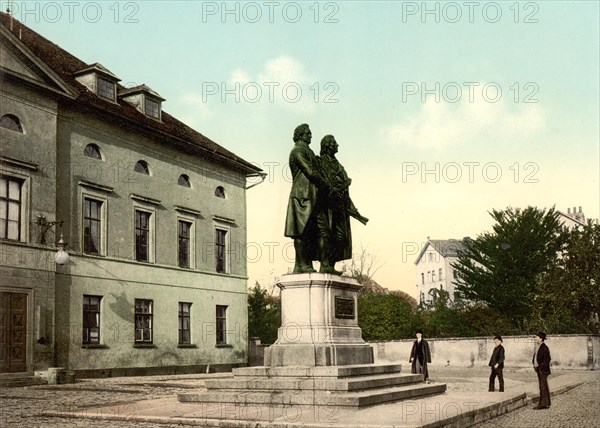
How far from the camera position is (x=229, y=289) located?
1240 inches

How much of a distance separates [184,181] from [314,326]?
1759cm

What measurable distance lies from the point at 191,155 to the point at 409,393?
62.0 ft

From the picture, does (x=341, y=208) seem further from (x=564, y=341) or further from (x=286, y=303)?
(x=564, y=341)

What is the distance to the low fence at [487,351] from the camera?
2964 centimetres

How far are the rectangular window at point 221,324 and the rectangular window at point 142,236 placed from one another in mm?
5218

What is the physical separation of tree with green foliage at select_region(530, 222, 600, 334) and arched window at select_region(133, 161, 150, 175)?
19.8m

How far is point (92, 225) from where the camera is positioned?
2444 cm

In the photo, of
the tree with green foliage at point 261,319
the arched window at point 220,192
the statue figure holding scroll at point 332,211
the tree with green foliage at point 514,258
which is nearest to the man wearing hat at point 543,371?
the statue figure holding scroll at point 332,211

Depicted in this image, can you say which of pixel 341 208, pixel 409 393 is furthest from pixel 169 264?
pixel 409 393

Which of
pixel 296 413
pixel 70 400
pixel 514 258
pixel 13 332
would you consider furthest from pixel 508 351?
pixel 296 413

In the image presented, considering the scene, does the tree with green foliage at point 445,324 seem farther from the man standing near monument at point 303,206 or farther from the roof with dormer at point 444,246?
the roof with dormer at point 444,246

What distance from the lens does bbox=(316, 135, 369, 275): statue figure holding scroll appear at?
1372 cm

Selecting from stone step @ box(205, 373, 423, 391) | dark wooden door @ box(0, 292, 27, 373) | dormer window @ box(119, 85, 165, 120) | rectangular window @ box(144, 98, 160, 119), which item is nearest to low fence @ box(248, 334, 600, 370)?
rectangular window @ box(144, 98, 160, 119)

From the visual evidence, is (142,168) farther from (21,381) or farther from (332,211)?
(332,211)
